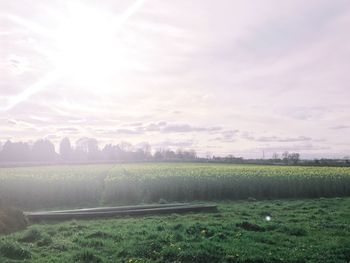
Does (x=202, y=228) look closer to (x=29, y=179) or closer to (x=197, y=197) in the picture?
(x=197, y=197)

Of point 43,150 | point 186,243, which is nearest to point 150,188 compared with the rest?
point 186,243

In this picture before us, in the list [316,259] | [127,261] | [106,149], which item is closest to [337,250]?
[316,259]

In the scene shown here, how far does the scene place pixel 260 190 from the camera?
32.4 meters

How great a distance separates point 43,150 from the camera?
373 ft

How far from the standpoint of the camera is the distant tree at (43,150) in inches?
4349

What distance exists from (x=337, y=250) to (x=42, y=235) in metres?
9.72

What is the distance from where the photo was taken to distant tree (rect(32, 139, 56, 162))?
362ft

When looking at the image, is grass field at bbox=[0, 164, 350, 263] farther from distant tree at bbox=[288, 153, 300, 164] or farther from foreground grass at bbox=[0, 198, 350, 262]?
distant tree at bbox=[288, 153, 300, 164]

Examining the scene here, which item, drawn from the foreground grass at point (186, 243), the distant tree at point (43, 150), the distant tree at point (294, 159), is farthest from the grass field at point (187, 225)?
the distant tree at point (43, 150)

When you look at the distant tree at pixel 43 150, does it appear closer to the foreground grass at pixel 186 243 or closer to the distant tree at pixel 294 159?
the distant tree at pixel 294 159

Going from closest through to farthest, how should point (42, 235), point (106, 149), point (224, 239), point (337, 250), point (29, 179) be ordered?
1. point (337, 250)
2. point (224, 239)
3. point (42, 235)
4. point (29, 179)
5. point (106, 149)

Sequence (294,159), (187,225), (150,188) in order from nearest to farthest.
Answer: (187,225), (150,188), (294,159)

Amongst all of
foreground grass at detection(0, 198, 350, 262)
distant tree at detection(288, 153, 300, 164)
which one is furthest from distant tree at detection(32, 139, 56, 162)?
foreground grass at detection(0, 198, 350, 262)

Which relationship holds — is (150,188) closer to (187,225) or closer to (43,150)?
(187,225)
